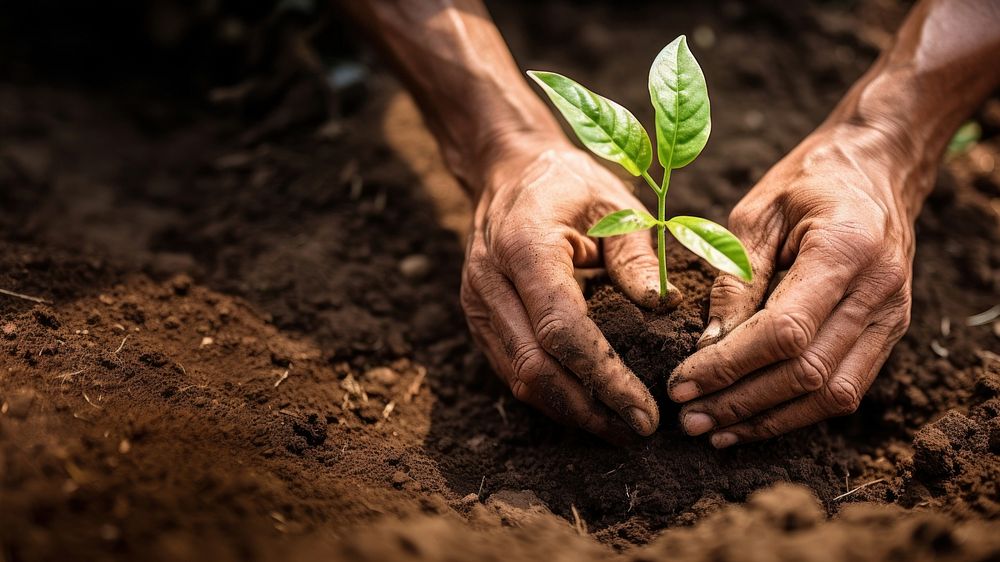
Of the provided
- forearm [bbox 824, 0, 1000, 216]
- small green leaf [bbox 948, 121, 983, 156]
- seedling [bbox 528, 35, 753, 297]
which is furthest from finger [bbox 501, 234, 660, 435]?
small green leaf [bbox 948, 121, 983, 156]

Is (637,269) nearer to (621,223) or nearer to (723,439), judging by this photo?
(621,223)

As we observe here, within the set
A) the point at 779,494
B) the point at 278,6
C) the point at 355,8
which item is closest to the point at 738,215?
the point at 779,494

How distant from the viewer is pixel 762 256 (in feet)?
6.27

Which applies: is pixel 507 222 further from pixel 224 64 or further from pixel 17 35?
pixel 17 35

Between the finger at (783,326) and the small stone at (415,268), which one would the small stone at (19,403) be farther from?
the finger at (783,326)

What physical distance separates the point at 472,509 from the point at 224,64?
8.88 ft

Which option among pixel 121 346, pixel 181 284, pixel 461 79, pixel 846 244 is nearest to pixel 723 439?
pixel 846 244

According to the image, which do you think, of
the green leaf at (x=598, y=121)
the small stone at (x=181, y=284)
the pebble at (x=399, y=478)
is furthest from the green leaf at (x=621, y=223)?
the small stone at (x=181, y=284)

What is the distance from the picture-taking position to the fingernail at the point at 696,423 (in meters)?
1.79

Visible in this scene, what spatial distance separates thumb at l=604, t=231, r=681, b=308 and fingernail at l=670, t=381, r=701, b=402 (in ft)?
0.75

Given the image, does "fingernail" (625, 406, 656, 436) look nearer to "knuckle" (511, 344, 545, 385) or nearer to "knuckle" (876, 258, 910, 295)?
"knuckle" (511, 344, 545, 385)

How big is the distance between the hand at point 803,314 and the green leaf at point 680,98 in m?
0.38

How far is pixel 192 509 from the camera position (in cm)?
145

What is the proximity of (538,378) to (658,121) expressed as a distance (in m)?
0.68
